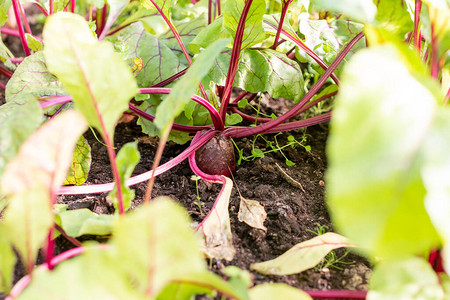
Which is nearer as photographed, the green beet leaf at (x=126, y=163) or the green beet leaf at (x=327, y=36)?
the green beet leaf at (x=126, y=163)

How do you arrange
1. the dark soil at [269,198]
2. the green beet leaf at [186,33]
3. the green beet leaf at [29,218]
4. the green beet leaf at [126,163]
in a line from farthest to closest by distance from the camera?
the green beet leaf at [186,33], the dark soil at [269,198], the green beet leaf at [126,163], the green beet leaf at [29,218]

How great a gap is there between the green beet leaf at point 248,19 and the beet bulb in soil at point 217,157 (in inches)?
10.1

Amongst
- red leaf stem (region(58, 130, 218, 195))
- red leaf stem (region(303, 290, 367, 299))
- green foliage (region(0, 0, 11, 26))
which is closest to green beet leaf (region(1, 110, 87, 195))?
red leaf stem (region(58, 130, 218, 195))

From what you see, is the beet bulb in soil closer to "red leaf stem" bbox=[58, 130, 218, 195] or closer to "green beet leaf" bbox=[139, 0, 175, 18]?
"red leaf stem" bbox=[58, 130, 218, 195]

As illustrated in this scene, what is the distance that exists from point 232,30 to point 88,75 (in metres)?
0.47

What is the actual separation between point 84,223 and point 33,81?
1.73 ft

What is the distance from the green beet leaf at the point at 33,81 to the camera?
0.97 meters

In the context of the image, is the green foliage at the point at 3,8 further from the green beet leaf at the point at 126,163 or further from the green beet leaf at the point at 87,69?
the green beet leaf at the point at 126,163

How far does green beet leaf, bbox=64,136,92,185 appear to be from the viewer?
3.04 ft

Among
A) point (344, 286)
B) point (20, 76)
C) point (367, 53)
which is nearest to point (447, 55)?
point (367, 53)

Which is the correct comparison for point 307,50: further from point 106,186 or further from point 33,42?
point 33,42

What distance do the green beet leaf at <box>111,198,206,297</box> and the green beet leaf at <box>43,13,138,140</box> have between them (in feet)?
0.83

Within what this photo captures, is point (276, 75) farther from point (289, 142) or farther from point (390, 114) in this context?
point (390, 114)

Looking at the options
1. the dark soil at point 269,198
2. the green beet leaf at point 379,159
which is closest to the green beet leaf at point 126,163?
the dark soil at point 269,198
